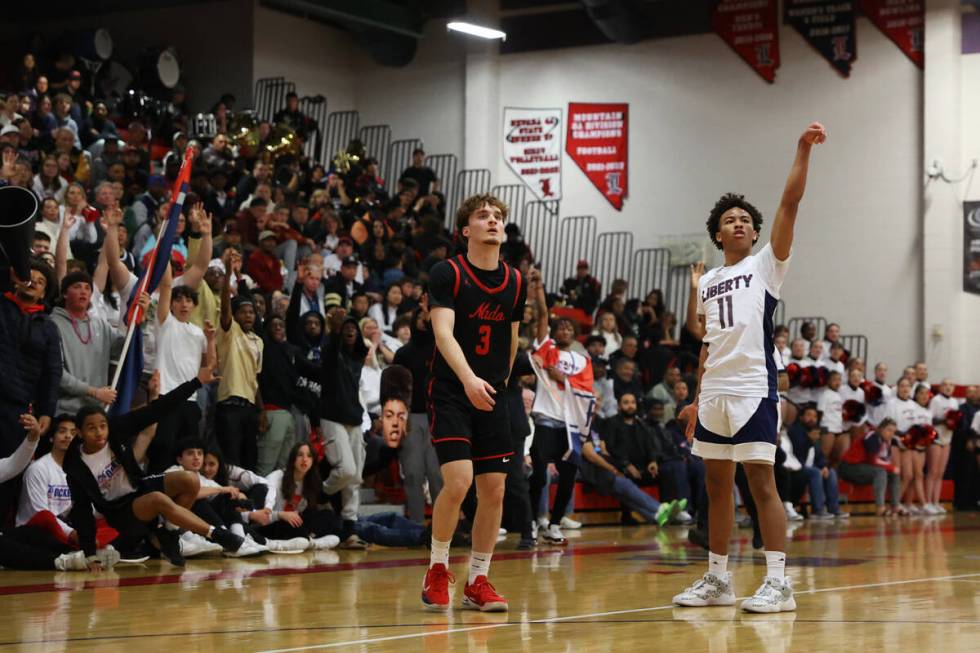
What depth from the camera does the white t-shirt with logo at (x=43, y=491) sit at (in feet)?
30.8

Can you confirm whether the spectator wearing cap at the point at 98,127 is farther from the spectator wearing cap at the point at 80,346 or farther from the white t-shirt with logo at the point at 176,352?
the spectator wearing cap at the point at 80,346

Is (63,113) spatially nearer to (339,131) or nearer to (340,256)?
(340,256)

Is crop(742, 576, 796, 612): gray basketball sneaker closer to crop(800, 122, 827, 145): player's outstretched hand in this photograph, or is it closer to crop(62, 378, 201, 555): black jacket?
crop(800, 122, 827, 145): player's outstretched hand

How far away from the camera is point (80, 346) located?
10203mm

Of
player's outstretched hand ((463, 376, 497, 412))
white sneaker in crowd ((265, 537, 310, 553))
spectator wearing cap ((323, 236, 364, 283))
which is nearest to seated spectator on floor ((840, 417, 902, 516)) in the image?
spectator wearing cap ((323, 236, 364, 283))

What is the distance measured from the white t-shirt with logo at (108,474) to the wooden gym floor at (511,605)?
0.61 m

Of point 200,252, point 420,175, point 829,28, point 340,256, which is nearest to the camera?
point 200,252

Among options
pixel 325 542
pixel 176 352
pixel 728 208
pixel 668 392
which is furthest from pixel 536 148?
pixel 728 208

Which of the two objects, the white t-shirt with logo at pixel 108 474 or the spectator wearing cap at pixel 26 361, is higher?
the spectator wearing cap at pixel 26 361

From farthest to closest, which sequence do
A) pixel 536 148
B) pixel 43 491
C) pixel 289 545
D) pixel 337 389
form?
pixel 536 148
pixel 337 389
pixel 289 545
pixel 43 491

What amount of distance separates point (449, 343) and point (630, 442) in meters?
8.72

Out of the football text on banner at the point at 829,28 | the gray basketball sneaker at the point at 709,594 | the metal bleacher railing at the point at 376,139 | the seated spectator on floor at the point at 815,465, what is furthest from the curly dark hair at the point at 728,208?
the metal bleacher railing at the point at 376,139

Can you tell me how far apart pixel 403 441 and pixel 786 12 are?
564 inches

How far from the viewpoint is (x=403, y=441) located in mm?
11477
